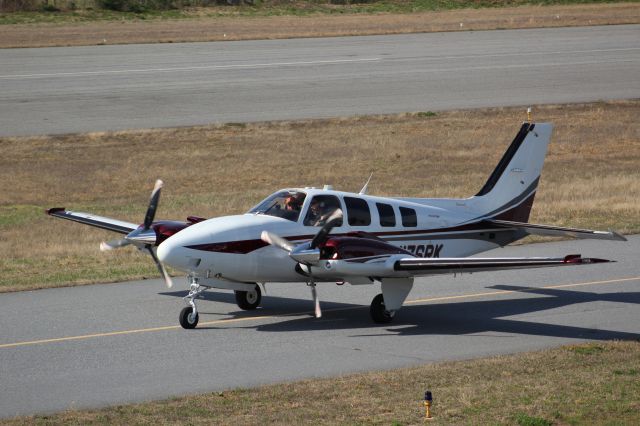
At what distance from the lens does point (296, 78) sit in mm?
56281

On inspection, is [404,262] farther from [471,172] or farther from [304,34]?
[304,34]

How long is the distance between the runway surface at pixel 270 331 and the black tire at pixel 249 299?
221 millimetres

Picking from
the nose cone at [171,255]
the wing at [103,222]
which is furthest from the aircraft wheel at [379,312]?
the wing at [103,222]

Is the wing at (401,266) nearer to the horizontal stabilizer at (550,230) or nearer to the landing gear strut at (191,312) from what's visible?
the horizontal stabilizer at (550,230)

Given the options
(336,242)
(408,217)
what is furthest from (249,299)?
(408,217)

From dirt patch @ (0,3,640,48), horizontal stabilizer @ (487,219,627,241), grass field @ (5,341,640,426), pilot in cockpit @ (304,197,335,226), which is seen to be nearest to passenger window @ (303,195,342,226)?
pilot in cockpit @ (304,197,335,226)

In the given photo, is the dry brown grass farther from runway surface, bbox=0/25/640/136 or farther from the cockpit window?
the cockpit window

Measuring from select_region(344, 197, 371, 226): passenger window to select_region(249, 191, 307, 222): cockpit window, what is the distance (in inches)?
35.5

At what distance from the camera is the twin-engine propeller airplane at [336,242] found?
18.5 meters

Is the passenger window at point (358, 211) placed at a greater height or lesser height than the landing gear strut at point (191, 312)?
greater

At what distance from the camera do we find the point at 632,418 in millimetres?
13609

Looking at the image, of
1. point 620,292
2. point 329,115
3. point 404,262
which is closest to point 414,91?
point 329,115

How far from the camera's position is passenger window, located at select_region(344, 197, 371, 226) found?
20.0 meters

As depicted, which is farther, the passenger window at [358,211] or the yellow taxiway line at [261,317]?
the passenger window at [358,211]
